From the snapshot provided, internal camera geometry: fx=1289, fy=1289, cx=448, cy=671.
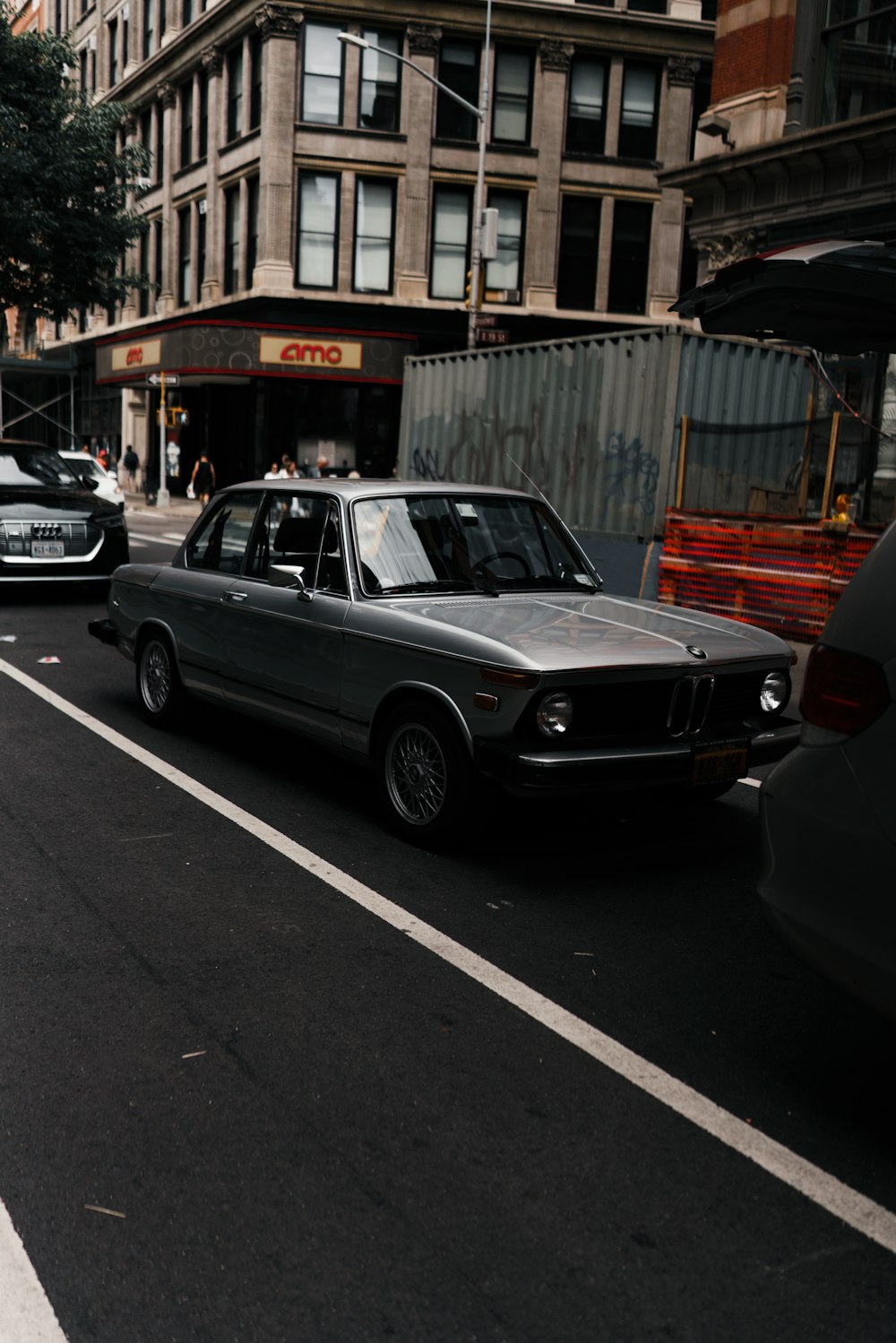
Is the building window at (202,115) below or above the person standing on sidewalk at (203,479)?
above

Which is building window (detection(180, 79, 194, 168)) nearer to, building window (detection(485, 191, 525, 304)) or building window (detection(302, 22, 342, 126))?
building window (detection(302, 22, 342, 126))

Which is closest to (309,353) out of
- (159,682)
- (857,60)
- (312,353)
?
(312,353)

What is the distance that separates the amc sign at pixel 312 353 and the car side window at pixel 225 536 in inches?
1134

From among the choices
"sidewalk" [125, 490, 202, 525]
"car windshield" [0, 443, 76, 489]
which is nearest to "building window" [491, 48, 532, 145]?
"sidewalk" [125, 490, 202, 525]

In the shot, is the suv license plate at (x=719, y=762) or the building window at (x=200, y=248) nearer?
the suv license plate at (x=719, y=762)

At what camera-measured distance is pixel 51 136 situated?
25.3 metres

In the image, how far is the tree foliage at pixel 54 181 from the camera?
80.7ft

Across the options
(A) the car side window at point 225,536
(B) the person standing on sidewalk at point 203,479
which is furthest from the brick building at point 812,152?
(B) the person standing on sidewalk at point 203,479

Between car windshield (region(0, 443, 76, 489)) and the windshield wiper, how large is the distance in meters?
9.43

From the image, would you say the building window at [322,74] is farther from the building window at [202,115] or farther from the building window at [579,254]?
the building window at [579,254]

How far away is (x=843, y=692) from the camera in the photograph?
3395 mm

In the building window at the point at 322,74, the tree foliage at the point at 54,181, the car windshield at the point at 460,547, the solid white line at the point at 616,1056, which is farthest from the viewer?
the building window at the point at 322,74

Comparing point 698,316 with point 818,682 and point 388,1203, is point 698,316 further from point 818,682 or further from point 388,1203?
point 388,1203

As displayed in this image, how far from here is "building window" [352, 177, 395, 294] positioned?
36750 mm
